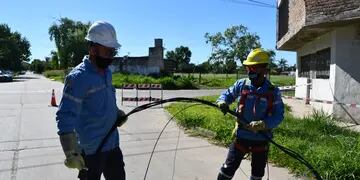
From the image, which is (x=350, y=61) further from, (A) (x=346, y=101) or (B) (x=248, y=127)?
(B) (x=248, y=127)

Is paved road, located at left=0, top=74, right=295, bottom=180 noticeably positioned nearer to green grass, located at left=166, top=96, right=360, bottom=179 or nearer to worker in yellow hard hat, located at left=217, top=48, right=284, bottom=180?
green grass, located at left=166, top=96, right=360, bottom=179

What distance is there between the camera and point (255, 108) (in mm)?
5020

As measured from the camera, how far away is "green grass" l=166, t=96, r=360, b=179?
665cm

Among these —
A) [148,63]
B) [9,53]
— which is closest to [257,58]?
[148,63]

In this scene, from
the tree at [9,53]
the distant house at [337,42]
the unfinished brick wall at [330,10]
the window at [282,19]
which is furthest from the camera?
the tree at [9,53]

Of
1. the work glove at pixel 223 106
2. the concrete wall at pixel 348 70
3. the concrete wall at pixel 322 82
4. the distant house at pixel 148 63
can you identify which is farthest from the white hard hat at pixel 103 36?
the distant house at pixel 148 63

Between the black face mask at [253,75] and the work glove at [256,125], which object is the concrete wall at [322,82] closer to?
the black face mask at [253,75]

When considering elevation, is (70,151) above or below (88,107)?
below

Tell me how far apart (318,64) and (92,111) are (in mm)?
16356

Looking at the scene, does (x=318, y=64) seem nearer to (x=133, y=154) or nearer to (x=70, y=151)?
(x=133, y=154)

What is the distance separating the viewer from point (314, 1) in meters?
13.9

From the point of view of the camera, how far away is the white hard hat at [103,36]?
385 cm

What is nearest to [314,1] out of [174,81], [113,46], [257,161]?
[257,161]

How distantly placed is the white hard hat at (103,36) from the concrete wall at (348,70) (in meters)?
11.6
